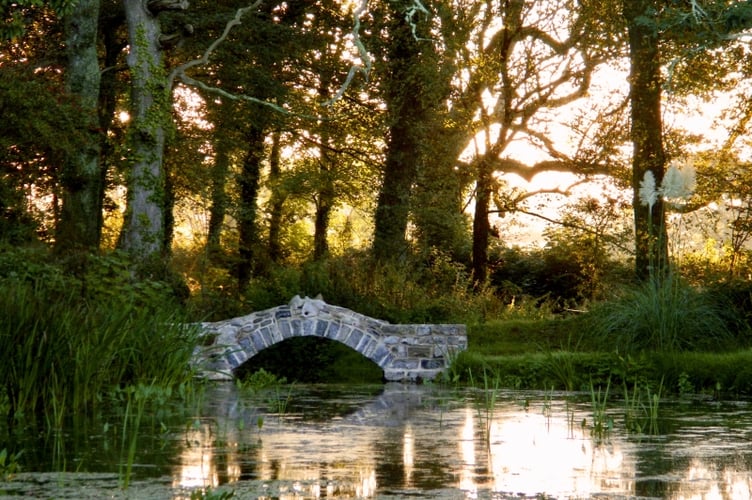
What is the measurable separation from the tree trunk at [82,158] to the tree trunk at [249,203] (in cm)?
739

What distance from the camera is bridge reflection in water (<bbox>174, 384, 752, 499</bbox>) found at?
626 cm

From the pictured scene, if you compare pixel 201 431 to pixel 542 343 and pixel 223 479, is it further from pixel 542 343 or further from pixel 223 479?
pixel 542 343

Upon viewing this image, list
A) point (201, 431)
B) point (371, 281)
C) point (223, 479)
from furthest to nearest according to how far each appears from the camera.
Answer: point (371, 281), point (201, 431), point (223, 479)

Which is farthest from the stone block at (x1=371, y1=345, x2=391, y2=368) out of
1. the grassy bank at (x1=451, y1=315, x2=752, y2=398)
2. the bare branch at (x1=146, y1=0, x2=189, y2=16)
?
the bare branch at (x1=146, y1=0, x2=189, y2=16)

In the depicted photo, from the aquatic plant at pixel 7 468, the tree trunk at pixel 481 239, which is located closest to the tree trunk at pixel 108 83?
the tree trunk at pixel 481 239

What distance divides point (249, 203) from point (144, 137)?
763cm

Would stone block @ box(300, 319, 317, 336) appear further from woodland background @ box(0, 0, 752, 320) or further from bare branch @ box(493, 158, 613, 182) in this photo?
bare branch @ box(493, 158, 613, 182)

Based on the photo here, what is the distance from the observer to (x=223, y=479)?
651cm

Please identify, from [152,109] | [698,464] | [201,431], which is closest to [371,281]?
[152,109]

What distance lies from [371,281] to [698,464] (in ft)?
44.0

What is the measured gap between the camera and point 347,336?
17.4 meters

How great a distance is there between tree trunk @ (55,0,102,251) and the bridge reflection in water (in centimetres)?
946

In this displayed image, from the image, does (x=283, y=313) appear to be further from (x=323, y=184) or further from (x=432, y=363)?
(x=323, y=184)

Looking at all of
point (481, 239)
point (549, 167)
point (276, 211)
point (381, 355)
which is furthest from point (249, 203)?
point (381, 355)
